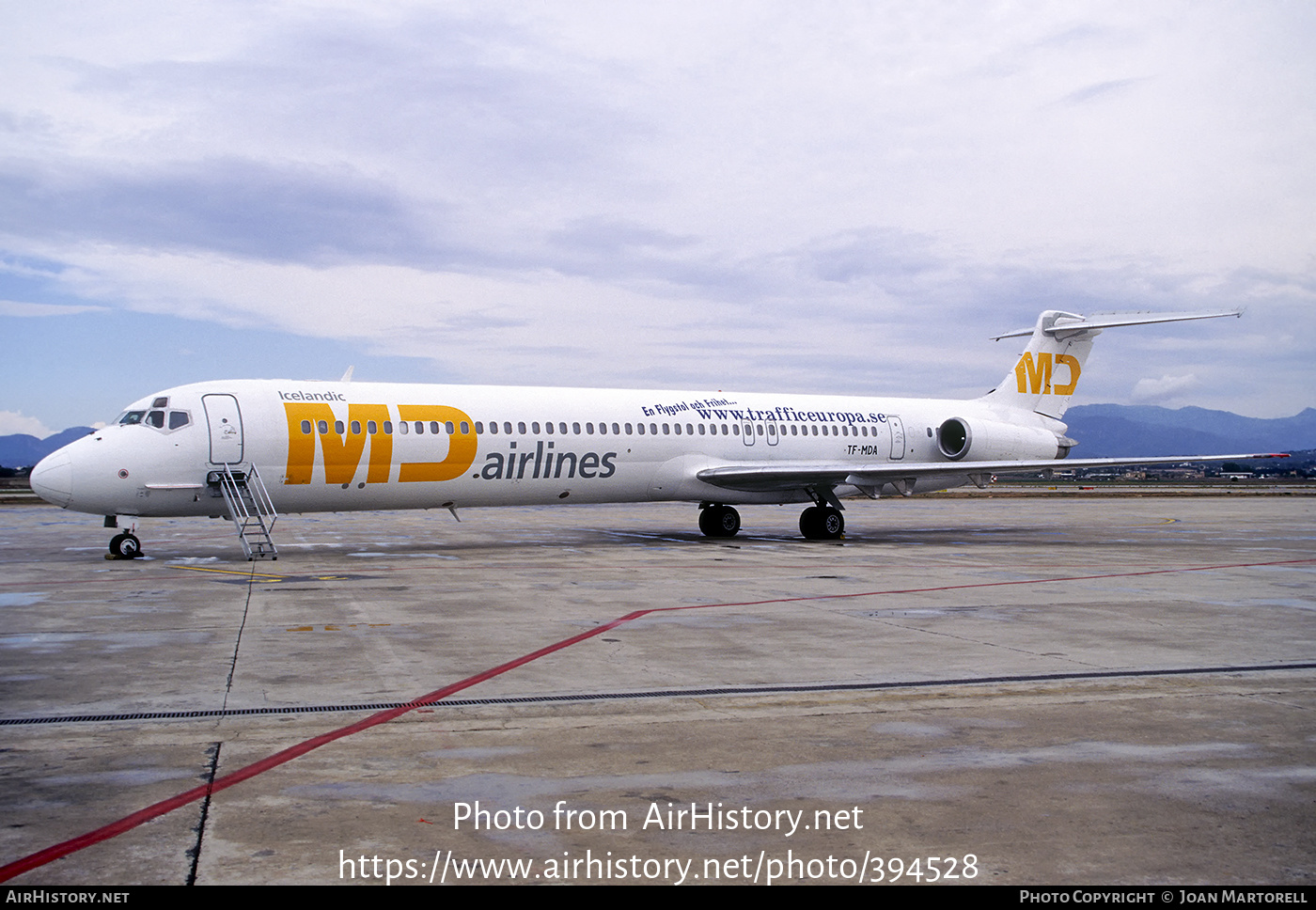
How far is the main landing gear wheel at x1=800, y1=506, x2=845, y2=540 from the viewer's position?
82.5 ft

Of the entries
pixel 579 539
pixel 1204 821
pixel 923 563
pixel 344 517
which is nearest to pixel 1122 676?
pixel 1204 821

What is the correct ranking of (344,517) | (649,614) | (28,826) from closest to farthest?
(28,826)
(649,614)
(344,517)

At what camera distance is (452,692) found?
797 cm

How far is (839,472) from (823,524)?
1.59 metres

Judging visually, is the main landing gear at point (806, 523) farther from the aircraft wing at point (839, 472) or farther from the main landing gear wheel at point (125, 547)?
the main landing gear wheel at point (125, 547)

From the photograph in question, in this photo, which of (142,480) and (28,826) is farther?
(142,480)

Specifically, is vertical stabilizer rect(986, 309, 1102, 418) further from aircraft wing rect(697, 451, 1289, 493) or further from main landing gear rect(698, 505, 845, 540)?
main landing gear rect(698, 505, 845, 540)

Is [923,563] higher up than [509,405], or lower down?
lower down

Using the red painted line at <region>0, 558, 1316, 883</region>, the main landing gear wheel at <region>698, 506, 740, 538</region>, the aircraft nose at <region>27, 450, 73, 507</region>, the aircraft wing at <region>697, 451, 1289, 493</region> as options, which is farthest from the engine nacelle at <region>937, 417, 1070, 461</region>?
the aircraft nose at <region>27, 450, 73, 507</region>

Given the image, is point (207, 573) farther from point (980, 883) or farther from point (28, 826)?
point (980, 883)

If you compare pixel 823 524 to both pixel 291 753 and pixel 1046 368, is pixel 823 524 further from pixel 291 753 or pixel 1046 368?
pixel 291 753

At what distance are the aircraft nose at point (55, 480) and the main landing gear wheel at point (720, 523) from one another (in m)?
13.6

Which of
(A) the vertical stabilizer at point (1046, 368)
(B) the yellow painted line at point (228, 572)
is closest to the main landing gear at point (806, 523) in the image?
(A) the vertical stabilizer at point (1046, 368)

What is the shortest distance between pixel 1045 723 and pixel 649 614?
18.7 ft
